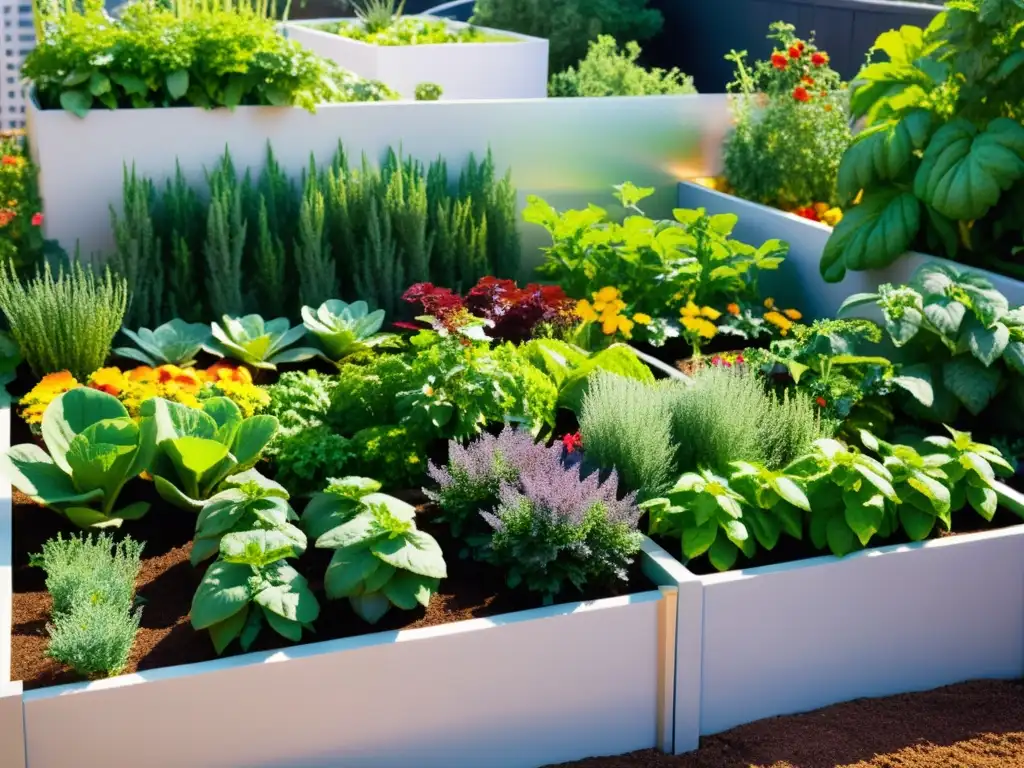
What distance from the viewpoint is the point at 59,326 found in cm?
425

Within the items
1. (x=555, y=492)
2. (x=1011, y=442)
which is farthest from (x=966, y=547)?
(x=555, y=492)

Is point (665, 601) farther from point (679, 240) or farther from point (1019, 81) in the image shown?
point (1019, 81)

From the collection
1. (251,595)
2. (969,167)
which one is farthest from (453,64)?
(251,595)

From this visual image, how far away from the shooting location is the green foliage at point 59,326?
4227mm

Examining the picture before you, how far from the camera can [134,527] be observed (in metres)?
3.45

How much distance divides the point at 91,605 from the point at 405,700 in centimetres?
76

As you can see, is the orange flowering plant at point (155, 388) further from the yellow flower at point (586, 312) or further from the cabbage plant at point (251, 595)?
the yellow flower at point (586, 312)

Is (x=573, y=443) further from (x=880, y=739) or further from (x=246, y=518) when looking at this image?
(x=880, y=739)

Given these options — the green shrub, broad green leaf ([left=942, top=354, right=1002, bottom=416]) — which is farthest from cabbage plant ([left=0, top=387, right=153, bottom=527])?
broad green leaf ([left=942, top=354, right=1002, bottom=416])

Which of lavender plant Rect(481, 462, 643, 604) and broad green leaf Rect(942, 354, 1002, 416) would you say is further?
broad green leaf Rect(942, 354, 1002, 416)

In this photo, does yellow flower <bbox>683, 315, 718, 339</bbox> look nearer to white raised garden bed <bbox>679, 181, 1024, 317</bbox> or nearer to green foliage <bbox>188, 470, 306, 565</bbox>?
white raised garden bed <bbox>679, 181, 1024, 317</bbox>

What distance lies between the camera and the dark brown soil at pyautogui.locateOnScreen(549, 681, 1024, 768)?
293cm

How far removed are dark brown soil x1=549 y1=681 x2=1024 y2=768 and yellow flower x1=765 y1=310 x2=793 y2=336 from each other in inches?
68.9

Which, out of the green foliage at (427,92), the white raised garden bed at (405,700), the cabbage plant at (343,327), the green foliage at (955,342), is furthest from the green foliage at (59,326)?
the green foliage at (427,92)
